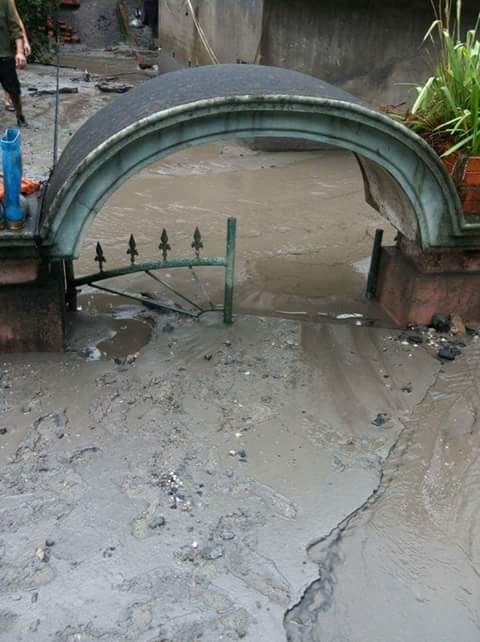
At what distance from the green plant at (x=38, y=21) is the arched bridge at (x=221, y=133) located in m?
11.2

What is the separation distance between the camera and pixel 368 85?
9867 millimetres

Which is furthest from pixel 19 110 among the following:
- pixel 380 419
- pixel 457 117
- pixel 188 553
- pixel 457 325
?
pixel 188 553

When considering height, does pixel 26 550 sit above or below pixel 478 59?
below

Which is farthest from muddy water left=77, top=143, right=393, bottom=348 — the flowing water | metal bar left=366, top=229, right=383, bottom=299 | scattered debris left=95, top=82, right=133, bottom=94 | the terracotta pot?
scattered debris left=95, top=82, right=133, bottom=94

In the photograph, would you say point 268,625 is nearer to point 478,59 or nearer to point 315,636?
point 315,636

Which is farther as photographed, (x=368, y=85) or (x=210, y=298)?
(x=368, y=85)

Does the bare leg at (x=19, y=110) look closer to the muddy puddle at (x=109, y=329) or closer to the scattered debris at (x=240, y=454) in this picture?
the muddy puddle at (x=109, y=329)

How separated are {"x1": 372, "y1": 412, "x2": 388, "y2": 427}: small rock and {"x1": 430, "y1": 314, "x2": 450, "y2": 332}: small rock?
1197 millimetres

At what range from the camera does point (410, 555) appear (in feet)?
10.4

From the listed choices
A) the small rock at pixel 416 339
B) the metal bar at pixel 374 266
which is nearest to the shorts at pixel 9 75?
the metal bar at pixel 374 266

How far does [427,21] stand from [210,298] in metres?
6.56

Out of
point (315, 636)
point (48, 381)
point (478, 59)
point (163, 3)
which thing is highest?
point (163, 3)

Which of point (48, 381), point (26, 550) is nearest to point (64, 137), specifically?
point (48, 381)

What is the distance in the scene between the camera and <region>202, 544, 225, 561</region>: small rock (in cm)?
308
